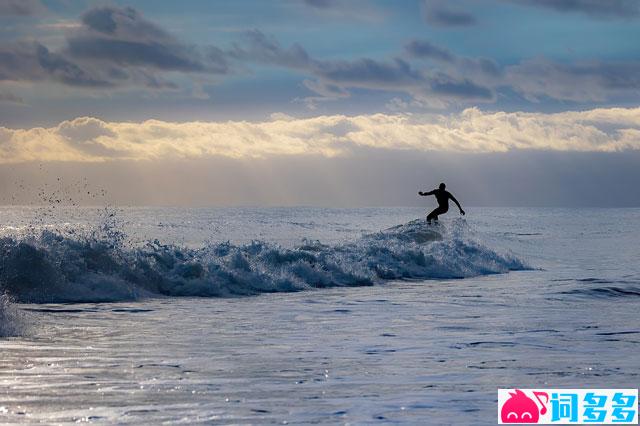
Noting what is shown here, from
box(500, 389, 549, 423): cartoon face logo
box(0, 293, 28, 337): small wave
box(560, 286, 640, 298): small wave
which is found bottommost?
box(500, 389, 549, 423): cartoon face logo

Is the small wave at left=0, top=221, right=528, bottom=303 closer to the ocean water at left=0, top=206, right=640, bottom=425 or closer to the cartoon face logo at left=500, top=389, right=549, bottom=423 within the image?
the ocean water at left=0, top=206, right=640, bottom=425

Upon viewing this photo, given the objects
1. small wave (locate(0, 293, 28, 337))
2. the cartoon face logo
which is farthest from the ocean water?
the cartoon face logo

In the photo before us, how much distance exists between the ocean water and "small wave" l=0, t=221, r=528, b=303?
55 mm

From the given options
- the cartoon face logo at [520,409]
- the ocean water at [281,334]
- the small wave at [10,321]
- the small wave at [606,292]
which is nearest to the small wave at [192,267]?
the ocean water at [281,334]

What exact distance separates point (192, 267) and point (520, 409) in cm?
1299

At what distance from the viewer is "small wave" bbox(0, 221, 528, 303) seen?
17.6 metres

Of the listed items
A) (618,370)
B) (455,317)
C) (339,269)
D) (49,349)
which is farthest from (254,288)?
(618,370)

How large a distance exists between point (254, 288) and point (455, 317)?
6.94 m

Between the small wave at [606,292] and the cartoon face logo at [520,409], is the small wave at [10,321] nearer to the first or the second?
the cartoon face logo at [520,409]

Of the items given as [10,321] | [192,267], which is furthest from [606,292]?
[10,321]

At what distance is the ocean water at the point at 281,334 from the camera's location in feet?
26.7

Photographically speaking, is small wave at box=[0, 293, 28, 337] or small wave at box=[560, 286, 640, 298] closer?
small wave at box=[0, 293, 28, 337]

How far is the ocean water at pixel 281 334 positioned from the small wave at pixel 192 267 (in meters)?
0.06

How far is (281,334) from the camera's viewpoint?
41.3 feet
